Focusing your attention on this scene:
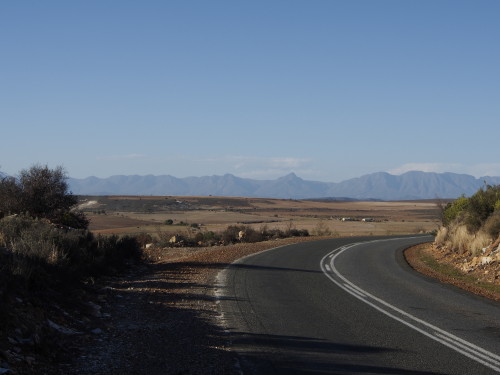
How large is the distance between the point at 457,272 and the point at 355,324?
35.7 feet

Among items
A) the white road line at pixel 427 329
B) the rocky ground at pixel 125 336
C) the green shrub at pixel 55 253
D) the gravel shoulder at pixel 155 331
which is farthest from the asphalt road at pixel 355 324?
the green shrub at pixel 55 253

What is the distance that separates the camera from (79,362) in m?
7.35

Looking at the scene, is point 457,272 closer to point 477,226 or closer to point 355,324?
point 477,226

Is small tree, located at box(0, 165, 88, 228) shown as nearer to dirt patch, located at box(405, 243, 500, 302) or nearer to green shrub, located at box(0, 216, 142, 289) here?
green shrub, located at box(0, 216, 142, 289)

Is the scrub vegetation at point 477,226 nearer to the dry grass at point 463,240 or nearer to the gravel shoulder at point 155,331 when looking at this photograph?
the dry grass at point 463,240

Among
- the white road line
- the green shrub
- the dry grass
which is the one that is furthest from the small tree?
the dry grass

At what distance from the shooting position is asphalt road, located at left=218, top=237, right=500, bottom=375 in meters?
7.43

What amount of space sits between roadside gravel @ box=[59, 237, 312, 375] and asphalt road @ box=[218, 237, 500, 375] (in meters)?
0.39

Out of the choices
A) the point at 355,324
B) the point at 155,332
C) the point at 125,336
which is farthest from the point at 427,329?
the point at 125,336

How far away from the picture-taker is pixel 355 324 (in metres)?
9.98

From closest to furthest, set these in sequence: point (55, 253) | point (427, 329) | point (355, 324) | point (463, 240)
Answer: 1. point (427, 329)
2. point (355, 324)
3. point (55, 253)
4. point (463, 240)

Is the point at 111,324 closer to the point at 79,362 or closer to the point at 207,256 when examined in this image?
the point at 79,362

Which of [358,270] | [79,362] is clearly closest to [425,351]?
[79,362]

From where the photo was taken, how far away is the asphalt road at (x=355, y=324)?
7.43 metres
